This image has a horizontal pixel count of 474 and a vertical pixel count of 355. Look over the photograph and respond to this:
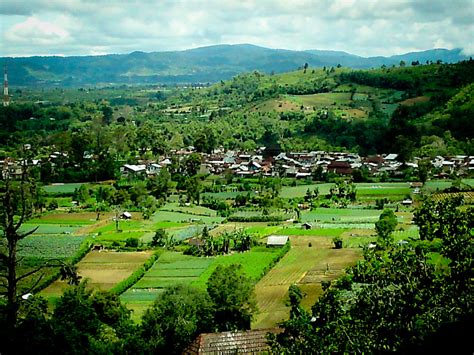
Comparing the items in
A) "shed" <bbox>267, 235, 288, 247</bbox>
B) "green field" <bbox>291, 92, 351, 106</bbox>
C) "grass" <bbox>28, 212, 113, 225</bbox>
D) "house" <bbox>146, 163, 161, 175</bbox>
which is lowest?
"house" <bbox>146, 163, 161, 175</bbox>

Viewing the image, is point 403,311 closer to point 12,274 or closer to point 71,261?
point 12,274

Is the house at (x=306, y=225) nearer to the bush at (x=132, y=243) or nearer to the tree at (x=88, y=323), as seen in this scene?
the bush at (x=132, y=243)

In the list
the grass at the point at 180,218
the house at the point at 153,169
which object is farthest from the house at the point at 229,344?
the house at the point at 153,169

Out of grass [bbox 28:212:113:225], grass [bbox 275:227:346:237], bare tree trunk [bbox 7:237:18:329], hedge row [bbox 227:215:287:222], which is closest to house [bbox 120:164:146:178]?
grass [bbox 28:212:113:225]

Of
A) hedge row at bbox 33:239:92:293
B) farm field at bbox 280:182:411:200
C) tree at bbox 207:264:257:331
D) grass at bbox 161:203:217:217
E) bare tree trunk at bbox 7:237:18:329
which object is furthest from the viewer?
farm field at bbox 280:182:411:200

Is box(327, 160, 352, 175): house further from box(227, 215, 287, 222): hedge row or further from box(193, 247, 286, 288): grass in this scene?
box(193, 247, 286, 288): grass

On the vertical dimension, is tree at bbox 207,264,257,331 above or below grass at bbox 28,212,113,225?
above

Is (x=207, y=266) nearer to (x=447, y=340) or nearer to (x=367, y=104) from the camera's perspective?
(x=447, y=340)

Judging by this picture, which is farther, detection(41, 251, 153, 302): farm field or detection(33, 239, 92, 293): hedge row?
detection(41, 251, 153, 302): farm field
